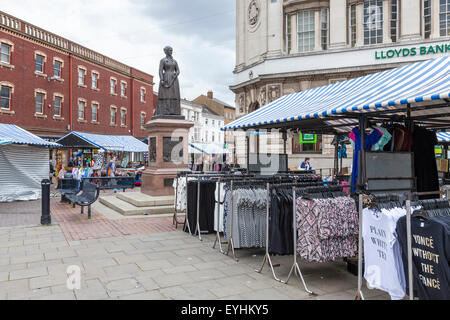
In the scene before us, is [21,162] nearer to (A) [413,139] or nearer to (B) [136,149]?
(B) [136,149]

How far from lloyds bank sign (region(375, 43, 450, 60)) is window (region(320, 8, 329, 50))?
3.41 metres

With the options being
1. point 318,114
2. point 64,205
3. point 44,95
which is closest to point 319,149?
point 64,205

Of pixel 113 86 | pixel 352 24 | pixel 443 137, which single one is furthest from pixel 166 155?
pixel 113 86

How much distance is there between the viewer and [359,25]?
21.6 meters

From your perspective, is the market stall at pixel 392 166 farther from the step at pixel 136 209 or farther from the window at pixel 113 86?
the window at pixel 113 86

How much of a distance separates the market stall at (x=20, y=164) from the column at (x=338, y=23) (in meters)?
17.9

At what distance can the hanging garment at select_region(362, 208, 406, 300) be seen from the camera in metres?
3.50

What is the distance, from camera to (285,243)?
5113mm

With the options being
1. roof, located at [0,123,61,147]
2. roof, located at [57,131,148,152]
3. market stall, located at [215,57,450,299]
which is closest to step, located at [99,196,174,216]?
market stall, located at [215,57,450,299]

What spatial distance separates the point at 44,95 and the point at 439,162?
28.1 m

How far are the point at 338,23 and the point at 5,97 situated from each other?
23769 mm

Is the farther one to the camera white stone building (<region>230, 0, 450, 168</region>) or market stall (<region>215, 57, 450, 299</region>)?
white stone building (<region>230, 0, 450, 168</region>)

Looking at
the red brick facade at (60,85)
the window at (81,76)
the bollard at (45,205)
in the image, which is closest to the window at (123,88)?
the red brick facade at (60,85)

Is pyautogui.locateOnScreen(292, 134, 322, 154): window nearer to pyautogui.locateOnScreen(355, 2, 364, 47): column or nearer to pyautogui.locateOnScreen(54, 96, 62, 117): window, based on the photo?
pyautogui.locateOnScreen(355, 2, 364, 47): column
